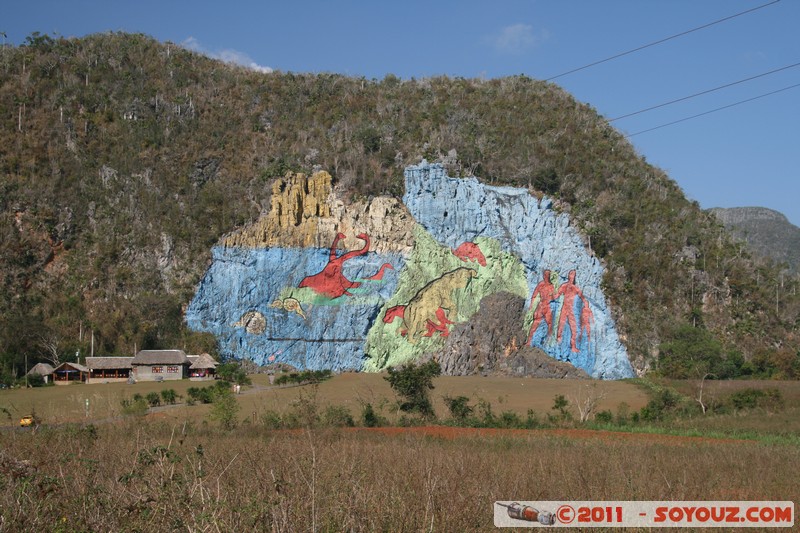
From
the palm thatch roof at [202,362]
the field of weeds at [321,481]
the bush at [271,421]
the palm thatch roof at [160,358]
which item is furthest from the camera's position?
the palm thatch roof at [160,358]

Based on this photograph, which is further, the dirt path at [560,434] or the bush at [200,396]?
the bush at [200,396]

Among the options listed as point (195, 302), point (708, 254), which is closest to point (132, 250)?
point (195, 302)

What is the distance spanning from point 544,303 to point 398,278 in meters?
10.6

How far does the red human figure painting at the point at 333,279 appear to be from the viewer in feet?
168

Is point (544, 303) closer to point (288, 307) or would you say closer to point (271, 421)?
point (288, 307)

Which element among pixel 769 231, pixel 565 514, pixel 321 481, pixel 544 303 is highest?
pixel 769 231

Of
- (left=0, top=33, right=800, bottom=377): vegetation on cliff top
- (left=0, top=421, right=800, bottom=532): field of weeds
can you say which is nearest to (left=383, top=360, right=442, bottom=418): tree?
(left=0, top=421, right=800, bottom=532): field of weeds

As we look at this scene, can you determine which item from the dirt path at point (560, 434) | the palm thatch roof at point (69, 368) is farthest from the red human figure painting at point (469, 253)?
the dirt path at point (560, 434)

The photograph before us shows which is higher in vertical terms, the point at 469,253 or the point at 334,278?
the point at 469,253

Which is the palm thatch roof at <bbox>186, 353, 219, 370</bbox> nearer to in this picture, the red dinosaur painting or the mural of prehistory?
the mural of prehistory

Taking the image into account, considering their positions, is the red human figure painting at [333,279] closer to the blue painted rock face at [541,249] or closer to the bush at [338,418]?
the blue painted rock face at [541,249]

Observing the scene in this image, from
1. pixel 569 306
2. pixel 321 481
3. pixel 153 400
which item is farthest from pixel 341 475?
pixel 569 306

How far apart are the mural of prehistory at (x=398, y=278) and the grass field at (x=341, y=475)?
79.6 feet

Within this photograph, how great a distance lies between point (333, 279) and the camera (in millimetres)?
51625
